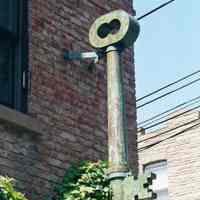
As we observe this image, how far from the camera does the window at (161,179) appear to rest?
21.8 meters

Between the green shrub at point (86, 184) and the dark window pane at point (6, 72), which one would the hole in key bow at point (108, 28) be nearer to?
the green shrub at point (86, 184)

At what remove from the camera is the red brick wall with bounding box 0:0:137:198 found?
8.42 m

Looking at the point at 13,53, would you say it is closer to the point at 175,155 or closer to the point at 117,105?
the point at 117,105

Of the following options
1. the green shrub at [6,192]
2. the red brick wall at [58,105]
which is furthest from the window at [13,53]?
the green shrub at [6,192]

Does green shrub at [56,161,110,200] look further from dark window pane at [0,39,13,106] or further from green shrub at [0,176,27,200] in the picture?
green shrub at [0,176,27,200]

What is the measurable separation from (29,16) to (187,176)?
12602mm

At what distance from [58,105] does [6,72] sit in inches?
29.5

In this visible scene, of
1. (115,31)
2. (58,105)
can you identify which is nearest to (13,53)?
(58,105)

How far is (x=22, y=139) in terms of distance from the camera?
847 centimetres

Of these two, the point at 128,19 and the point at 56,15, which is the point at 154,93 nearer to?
the point at 56,15

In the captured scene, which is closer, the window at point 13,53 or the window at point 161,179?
the window at point 13,53

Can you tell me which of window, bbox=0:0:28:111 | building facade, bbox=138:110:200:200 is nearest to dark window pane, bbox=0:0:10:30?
window, bbox=0:0:28:111

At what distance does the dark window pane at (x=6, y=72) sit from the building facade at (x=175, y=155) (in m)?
12.4

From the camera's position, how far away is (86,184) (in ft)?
27.8
